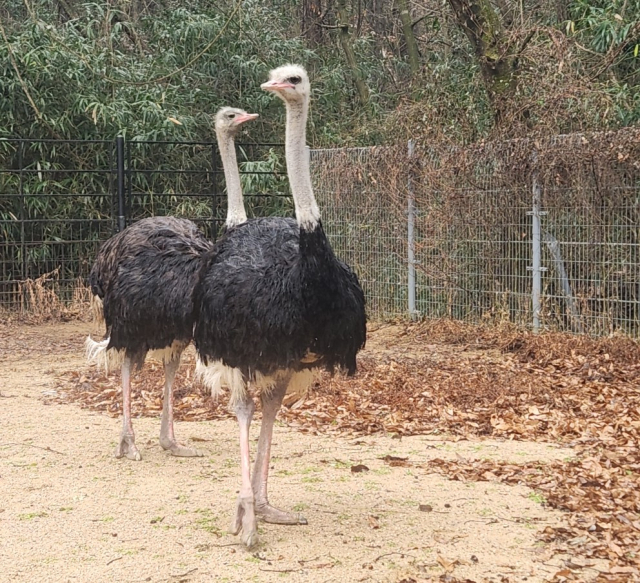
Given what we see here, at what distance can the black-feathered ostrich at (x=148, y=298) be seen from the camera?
18.5 ft

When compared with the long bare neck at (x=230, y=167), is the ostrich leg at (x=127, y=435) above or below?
below

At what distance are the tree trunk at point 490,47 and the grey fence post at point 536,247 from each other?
4.92 ft

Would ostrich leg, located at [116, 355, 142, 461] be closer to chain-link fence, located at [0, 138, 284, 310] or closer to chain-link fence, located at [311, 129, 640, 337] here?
chain-link fence, located at [311, 129, 640, 337]

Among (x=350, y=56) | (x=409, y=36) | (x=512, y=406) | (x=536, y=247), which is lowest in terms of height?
(x=512, y=406)

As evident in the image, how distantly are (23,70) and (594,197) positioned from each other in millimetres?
7555

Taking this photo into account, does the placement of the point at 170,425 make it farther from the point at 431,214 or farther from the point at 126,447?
the point at 431,214

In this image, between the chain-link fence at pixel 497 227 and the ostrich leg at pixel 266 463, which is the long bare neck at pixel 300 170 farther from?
the chain-link fence at pixel 497 227

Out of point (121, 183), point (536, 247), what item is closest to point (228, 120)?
Result: point (536, 247)

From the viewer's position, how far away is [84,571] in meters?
4.15

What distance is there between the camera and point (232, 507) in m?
4.95

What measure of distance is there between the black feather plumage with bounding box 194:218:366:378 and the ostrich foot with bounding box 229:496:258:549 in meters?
0.58

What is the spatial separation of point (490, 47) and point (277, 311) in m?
7.53

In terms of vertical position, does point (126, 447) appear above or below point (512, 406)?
below

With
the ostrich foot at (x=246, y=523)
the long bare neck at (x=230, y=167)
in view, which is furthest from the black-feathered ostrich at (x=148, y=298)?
the ostrich foot at (x=246, y=523)
